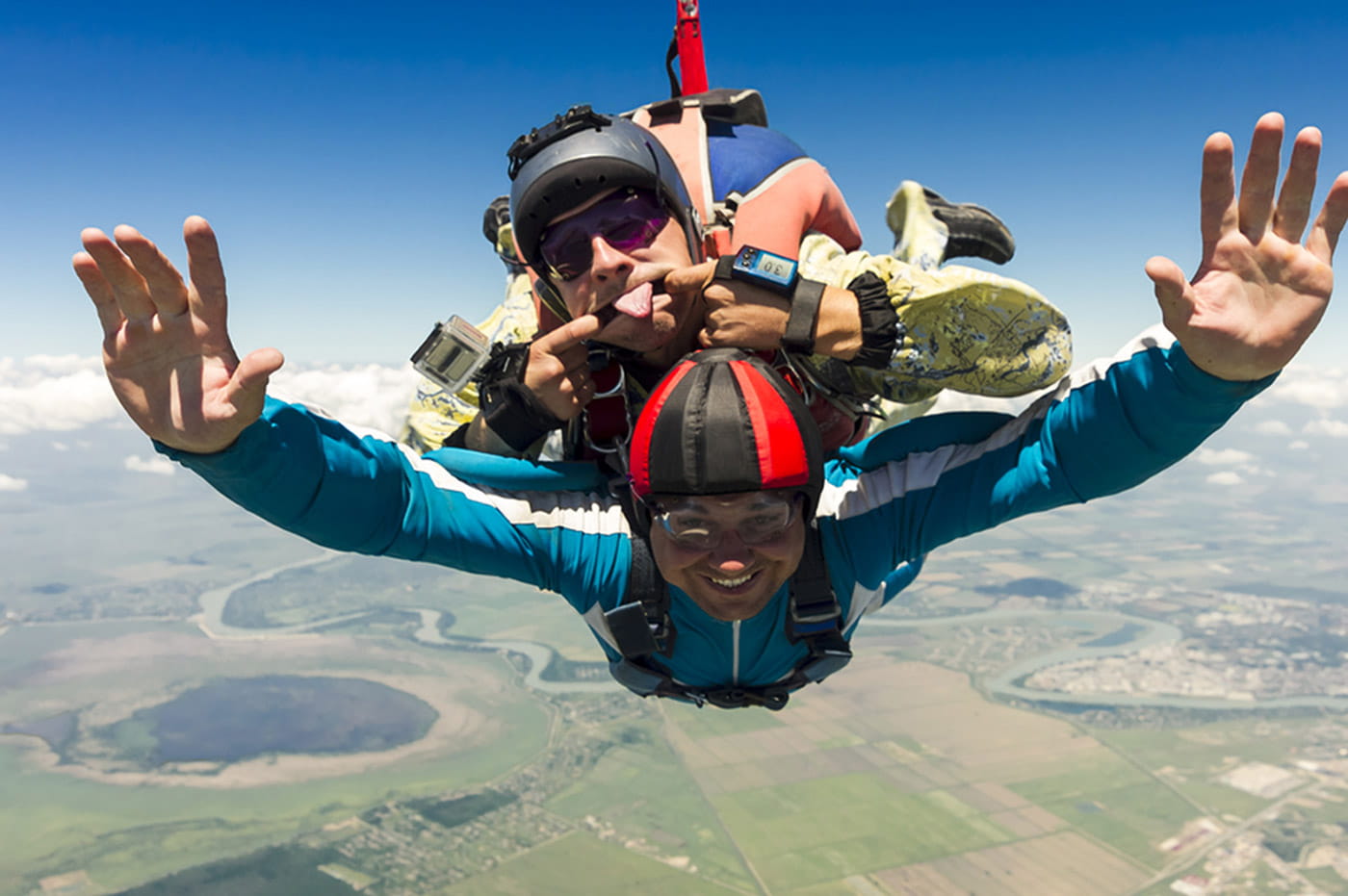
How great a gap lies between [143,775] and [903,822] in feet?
193

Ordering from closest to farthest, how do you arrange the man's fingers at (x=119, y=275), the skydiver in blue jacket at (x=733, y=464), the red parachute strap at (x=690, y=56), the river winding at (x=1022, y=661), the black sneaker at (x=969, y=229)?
the man's fingers at (x=119, y=275)
the skydiver in blue jacket at (x=733, y=464)
the red parachute strap at (x=690, y=56)
the black sneaker at (x=969, y=229)
the river winding at (x=1022, y=661)

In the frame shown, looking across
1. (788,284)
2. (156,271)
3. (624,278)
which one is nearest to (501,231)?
(624,278)

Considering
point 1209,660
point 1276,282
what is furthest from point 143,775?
point 1209,660

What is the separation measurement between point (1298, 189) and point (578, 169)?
1.89 meters

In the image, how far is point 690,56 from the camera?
3.96 meters

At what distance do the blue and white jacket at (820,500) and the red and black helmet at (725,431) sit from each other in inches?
19.9

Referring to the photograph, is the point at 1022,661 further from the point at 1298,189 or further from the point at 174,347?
the point at 174,347

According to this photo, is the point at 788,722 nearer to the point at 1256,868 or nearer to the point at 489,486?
the point at 1256,868

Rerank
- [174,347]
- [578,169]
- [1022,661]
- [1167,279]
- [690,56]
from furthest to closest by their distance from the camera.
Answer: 1. [1022,661]
2. [690,56]
3. [578,169]
4. [174,347]
5. [1167,279]

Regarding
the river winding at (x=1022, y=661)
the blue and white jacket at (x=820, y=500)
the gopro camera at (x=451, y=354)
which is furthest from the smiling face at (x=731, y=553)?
the river winding at (x=1022, y=661)

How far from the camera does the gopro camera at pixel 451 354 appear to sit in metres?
2.85

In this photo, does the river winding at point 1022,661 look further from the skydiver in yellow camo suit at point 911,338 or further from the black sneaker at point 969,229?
the skydiver in yellow camo suit at point 911,338

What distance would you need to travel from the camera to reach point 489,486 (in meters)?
3.01

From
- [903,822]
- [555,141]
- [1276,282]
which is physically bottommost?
[903,822]
